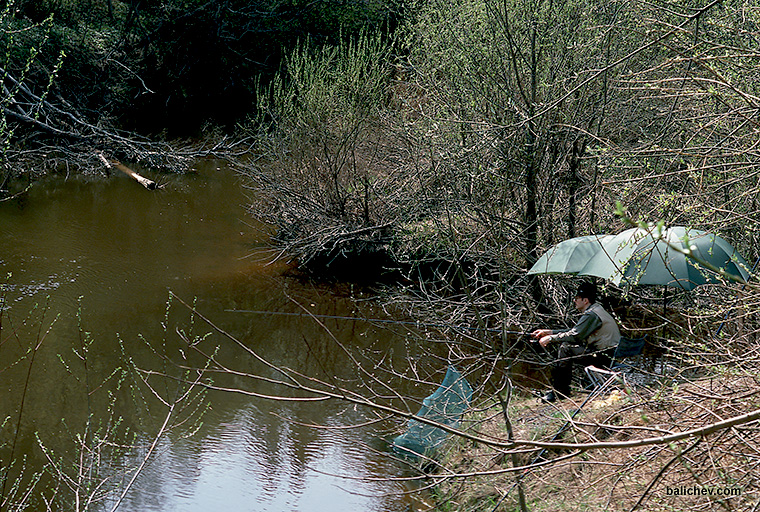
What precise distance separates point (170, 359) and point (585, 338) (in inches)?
173

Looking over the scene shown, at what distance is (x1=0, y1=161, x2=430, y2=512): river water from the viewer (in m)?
6.64

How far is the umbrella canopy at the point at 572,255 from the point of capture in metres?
6.81

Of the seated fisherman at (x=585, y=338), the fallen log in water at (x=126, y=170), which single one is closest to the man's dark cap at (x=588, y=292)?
the seated fisherman at (x=585, y=338)

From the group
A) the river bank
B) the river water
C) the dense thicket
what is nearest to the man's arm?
the river bank

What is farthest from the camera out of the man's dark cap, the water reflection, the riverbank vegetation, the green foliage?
the green foliage

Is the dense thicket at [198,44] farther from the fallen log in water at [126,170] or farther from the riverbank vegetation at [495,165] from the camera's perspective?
the fallen log in water at [126,170]

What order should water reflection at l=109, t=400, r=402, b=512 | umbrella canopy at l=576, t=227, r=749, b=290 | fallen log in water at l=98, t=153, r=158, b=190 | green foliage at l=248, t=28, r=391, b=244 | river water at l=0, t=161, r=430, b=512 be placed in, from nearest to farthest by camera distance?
fallen log in water at l=98, t=153, r=158, b=190, umbrella canopy at l=576, t=227, r=749, b=290, water reflection at l=109, t=400, r=402, b=512, river water at l=0, t=161, r=430, b=512, green foliage at l=248, t=28, r=391, b=244

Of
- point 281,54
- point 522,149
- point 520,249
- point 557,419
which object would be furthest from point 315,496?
point 281,54

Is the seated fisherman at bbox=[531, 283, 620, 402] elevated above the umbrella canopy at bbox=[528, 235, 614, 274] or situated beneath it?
situated beneath

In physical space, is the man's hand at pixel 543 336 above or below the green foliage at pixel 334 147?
below

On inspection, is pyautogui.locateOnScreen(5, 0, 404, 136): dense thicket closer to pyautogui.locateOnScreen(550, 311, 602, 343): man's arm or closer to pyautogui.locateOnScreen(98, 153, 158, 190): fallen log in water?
pyautogui.locateOnScreen(550, 311, 602, 343): man's arm

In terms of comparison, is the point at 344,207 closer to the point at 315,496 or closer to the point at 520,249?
the point at 520,249

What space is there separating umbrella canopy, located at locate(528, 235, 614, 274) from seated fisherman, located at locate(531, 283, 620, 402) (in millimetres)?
313

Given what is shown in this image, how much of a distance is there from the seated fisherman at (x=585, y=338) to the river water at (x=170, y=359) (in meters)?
1.67
